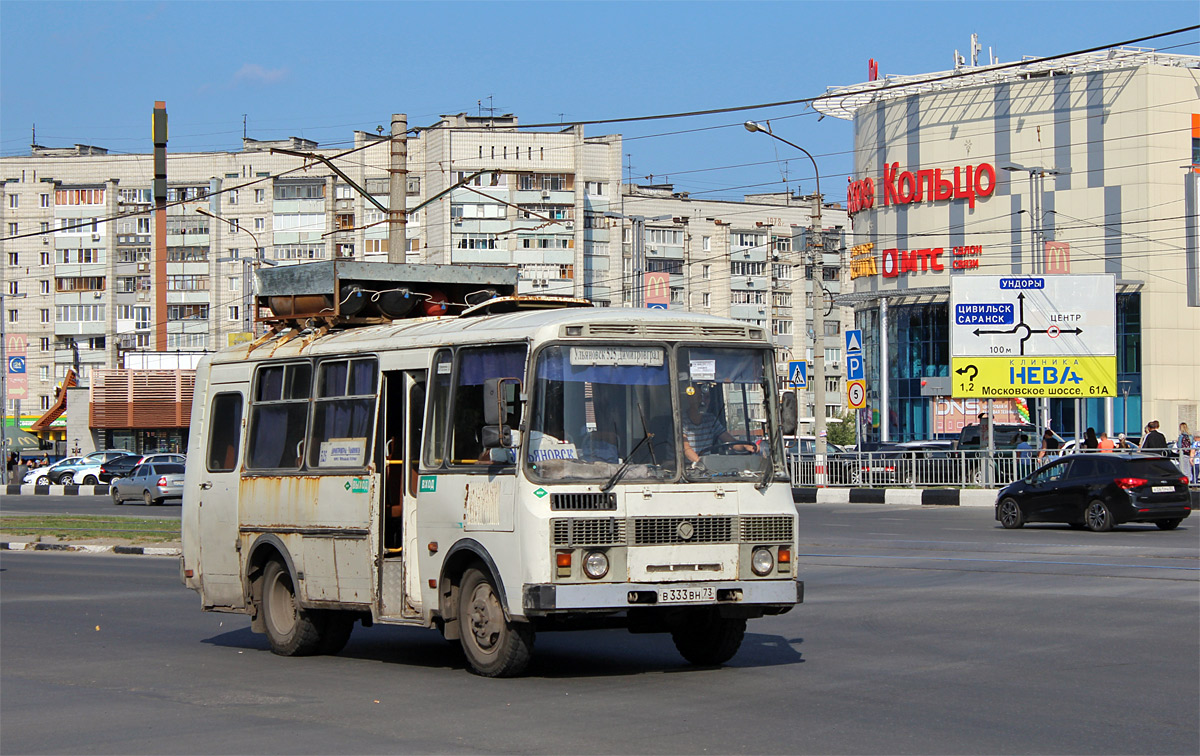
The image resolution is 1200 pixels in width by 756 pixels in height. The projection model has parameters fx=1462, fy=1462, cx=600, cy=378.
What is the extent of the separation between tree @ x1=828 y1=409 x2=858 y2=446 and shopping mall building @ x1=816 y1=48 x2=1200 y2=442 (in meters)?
30.0

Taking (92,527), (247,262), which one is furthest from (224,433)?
(247,262)

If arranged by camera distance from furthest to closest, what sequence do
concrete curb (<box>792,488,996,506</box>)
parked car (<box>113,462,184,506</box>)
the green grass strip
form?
parked car (<box>113,462,184,506</box>) → concrete curb (<box>792,488,996,506</box>) → the green grass strip

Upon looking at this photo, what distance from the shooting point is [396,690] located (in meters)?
9.76

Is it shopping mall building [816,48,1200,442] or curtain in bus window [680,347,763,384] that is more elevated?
shopping mall building [816,48,1200,442]

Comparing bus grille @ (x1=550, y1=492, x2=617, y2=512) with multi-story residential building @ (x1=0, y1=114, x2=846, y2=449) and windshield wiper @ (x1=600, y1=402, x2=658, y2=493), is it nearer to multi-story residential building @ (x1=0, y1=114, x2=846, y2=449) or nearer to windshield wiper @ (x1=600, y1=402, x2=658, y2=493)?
windshield wiper @ (x1=600, y1=402, x2=658, y2=493)

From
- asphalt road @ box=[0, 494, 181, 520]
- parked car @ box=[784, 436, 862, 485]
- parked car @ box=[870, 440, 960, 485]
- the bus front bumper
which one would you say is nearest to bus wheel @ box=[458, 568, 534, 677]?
the bus front bumper

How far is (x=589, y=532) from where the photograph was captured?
955cm

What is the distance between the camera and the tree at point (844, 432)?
102812 millimetres

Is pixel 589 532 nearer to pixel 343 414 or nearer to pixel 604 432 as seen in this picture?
pixel 604 432

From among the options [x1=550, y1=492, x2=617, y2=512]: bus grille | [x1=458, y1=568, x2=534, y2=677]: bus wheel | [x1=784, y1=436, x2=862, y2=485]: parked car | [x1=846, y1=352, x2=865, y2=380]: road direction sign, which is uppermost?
[x1=846, y1=352, x2=865, y2=380]: road direction sign

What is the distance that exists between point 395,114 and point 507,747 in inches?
667

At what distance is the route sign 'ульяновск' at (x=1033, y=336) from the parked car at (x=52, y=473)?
127 ft

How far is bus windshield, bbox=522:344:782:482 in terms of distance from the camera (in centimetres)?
971

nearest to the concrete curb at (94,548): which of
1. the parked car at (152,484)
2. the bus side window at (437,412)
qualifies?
the bus side window at (437,412)
